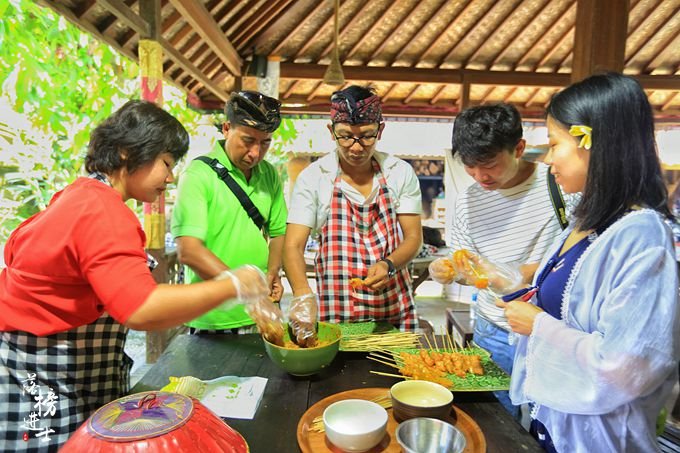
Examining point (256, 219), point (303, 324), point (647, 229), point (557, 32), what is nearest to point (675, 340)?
point (647, 229)

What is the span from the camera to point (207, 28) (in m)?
5.61

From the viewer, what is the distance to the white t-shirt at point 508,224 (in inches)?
86.1

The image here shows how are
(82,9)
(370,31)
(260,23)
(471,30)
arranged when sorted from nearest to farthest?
(82,9)
(260,23)
(370,31)
(471,30)

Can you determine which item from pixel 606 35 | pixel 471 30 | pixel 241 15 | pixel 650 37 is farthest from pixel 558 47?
pixel 241 15

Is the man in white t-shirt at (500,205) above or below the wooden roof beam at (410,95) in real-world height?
below

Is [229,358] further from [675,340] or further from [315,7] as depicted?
[315,7]

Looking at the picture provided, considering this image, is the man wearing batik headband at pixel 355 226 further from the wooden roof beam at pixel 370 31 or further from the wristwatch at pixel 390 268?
the wooden roof beam at pixel 370 31

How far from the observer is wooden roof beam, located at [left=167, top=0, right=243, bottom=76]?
473 cm

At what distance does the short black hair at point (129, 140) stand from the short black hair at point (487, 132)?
134cm

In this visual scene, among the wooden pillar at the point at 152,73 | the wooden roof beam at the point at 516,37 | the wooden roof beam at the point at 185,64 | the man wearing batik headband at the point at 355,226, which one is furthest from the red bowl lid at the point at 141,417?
the wooden roof beam at the point at 516,37

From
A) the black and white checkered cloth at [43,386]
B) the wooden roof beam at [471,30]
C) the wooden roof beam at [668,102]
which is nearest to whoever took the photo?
the black and white checkered cloth at [43,386]

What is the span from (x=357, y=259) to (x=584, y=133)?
1305 mm

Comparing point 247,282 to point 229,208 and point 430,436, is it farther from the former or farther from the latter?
point 229,208

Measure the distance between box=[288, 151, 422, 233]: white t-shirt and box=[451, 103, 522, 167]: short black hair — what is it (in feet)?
1.33
